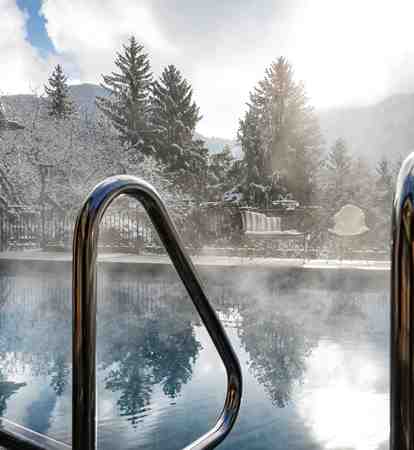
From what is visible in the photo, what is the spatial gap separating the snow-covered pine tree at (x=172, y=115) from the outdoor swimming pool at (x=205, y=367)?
782 cm

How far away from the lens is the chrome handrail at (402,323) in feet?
1.15

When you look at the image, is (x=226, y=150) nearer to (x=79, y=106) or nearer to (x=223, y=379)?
(x=79, y=106)

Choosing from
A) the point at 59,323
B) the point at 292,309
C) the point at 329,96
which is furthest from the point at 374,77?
the point at 59,323

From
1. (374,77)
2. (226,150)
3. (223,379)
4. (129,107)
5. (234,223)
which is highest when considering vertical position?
(374,77)

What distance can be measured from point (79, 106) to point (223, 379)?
12524 millimetres

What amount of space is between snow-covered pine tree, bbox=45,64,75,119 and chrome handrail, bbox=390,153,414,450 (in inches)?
567

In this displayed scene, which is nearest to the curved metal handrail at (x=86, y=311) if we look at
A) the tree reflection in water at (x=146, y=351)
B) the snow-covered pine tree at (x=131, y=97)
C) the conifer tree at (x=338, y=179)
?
the tree reflection in water at (x=146, y=351)

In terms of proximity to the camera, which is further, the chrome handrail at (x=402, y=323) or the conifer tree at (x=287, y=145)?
the conifer tree at (x=287, y=145)

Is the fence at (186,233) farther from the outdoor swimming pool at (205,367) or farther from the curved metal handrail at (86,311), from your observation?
the curved metal handrail at (86,311)

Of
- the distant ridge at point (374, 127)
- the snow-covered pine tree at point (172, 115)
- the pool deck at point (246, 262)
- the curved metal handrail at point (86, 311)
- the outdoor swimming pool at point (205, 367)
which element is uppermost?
the distant ridge at point (374, 127)

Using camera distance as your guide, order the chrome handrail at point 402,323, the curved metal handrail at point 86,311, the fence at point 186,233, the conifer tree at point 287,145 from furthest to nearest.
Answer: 1. the conifer tree at point 287,145
2. the fence at point 186,233
3. the curved metal handrail at point 86,311
4. the chrome handrail at point 402,323

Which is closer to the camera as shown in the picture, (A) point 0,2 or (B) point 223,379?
(B) point 223,379

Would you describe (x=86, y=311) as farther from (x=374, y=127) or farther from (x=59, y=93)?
(x=374, y=127)

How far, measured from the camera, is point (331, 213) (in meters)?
11.3
